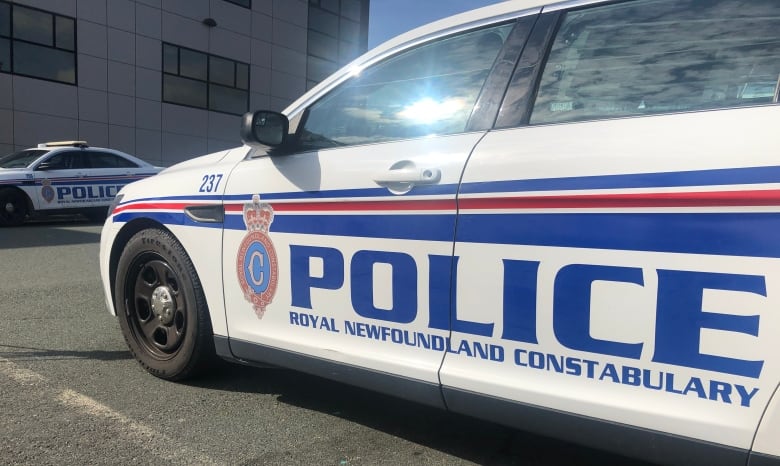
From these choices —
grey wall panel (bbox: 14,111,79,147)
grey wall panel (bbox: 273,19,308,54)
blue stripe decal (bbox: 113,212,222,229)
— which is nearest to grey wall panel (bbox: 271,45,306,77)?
grey wall panel (bbox: 273,19,308,54)

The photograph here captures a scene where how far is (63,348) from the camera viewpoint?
12.7 ft

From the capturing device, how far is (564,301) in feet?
6.39

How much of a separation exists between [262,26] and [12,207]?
14700 millimetres

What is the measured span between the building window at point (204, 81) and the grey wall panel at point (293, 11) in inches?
106

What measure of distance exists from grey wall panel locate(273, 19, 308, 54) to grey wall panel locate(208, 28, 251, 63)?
1432mm

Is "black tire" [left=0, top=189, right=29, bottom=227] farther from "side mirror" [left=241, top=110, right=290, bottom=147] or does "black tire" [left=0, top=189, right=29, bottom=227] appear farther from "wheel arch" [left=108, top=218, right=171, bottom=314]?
"side mirror" [left=241, top=110, right=290, bottom=147]

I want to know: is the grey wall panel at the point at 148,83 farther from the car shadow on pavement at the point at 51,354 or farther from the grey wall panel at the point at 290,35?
the car shadow on pavement at the point at 51,354

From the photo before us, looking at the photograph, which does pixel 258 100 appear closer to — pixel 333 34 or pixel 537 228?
pixel 333 34

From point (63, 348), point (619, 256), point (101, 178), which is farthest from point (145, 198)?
point (101, 178)

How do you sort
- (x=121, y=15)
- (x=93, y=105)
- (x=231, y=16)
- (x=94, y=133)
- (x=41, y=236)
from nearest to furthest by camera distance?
(x=41, y=236) < (x=93, y=105) < (x=94, y=133) < (x=121, y=15) < (x=231, y=16)

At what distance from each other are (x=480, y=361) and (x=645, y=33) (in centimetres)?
130

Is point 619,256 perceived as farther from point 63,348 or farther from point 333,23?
point 333,23

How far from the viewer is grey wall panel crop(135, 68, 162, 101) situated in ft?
66.8

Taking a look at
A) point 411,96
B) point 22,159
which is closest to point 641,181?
point 411,96
